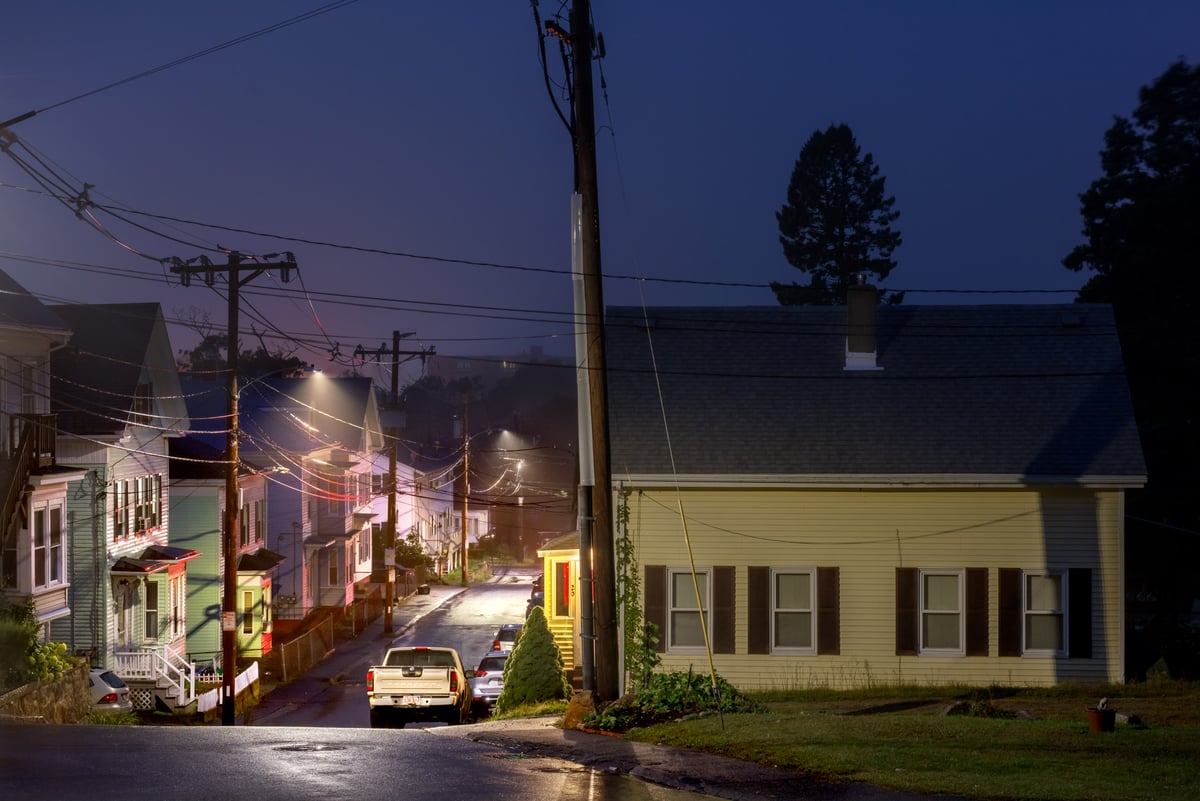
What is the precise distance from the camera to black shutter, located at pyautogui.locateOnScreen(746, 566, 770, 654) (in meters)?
21.7

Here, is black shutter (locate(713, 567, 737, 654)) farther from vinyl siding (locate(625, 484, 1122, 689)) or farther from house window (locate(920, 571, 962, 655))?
house window (locate(920, 571, 962, 655))

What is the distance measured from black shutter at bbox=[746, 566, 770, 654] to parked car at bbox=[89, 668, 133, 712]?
1496cm

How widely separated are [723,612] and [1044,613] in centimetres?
590

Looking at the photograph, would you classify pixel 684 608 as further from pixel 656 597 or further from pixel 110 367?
pixel 110 367

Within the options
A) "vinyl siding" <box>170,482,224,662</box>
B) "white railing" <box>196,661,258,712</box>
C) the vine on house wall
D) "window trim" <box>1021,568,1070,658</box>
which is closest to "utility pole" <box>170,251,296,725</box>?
"white railing" <box>196,661,258,712</box>

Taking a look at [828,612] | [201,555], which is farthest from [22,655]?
[201,555]

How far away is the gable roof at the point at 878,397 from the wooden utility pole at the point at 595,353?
5.31 meters

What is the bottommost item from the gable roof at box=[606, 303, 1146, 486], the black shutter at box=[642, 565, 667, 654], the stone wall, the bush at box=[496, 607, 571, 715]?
the stone wall

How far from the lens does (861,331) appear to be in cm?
2481

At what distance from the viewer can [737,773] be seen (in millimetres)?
10938

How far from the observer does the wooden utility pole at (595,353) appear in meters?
15.5

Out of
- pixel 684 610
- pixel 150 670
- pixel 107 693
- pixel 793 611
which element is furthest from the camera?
pixel 150 670

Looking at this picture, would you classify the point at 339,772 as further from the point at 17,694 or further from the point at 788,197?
the point at 788,197

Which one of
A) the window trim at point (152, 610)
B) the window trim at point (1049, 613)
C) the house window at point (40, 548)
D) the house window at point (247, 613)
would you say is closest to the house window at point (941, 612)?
the window trim at point (1049, 613)
